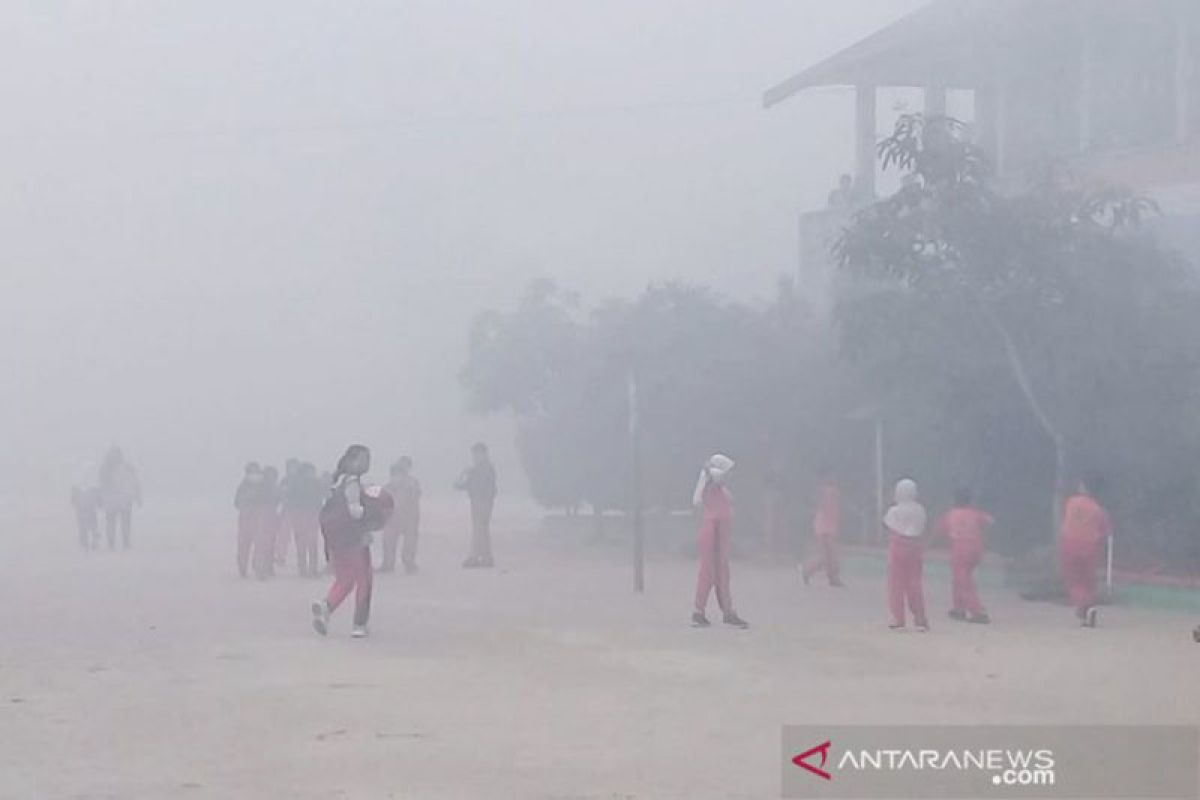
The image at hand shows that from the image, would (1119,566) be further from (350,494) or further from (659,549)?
(659,549)

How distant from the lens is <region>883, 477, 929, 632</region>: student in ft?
46.5

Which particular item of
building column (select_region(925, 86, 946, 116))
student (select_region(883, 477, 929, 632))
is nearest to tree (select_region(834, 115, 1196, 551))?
student (select_region(883, 477, 929, 632))

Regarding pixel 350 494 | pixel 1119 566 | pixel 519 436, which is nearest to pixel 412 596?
pixel 350 494

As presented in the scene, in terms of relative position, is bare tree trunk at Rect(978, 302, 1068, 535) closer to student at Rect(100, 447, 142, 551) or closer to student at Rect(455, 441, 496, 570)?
student at Rect(455, 441, 496, 570)

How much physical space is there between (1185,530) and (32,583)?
35.6 feet

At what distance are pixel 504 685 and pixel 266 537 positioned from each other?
9.78m

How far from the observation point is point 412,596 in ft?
58.2

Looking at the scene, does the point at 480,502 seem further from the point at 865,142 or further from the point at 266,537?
the point at 865,142

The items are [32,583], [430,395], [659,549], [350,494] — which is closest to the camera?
[350,494]

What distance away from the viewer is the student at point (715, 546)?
565 inches

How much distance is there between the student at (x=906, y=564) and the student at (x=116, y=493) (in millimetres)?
14626

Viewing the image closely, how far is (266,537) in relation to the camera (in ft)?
67.5

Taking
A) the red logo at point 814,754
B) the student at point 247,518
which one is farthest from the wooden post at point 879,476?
the red logo at point 814,754

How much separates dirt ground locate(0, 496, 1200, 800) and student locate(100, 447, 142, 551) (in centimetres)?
784
